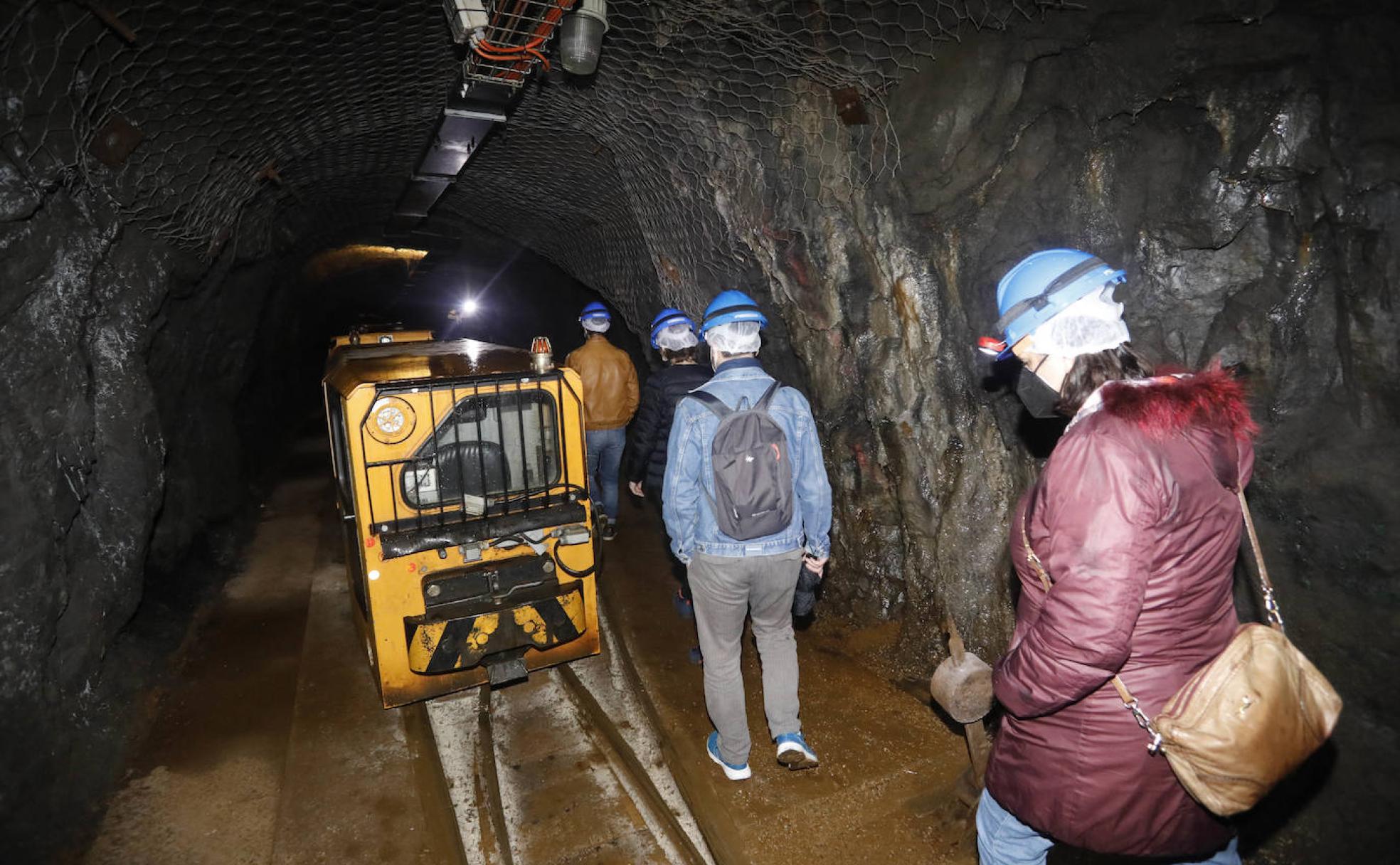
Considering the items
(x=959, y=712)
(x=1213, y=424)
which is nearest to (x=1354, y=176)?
(x=1213, y=424)

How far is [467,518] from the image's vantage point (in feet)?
12.7

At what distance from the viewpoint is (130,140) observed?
4.09 meters

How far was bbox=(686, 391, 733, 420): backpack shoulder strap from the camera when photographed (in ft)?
9.58

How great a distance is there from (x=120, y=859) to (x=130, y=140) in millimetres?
3865

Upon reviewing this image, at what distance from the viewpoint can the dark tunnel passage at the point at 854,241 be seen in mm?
2521

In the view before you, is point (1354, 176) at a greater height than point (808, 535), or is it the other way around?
point (1354, 176)

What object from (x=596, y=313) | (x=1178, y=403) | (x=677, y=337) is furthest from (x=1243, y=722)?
(x=596, y=313)

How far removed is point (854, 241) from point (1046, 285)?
2730mm

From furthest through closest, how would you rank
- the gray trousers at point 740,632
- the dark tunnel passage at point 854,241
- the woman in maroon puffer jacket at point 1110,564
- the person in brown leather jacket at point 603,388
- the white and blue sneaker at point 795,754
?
the person in brown leather jacket at point 603,388 < the white and blue sneaker at point 795,754 < the gray trousers at point 740,632 < the dark tunnel passage at point 854,241 < the woman in maroon puffer jacket at point 1110,564

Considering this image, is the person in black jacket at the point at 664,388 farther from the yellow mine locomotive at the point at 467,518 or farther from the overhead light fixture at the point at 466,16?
the overhead light fixture at the point at 466,16

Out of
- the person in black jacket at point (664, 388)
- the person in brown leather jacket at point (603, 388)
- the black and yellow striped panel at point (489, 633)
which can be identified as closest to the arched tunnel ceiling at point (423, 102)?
the person in brown leather jacket at point (603, 388)

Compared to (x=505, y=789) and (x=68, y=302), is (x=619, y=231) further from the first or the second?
(x=505, y=789)

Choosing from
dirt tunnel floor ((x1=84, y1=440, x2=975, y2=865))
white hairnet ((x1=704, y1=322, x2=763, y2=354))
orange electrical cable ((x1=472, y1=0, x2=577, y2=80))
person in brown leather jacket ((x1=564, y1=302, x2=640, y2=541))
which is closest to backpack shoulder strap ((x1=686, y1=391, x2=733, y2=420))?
white hairnet ((x1=704, y1=322, x2=763, y2=354))

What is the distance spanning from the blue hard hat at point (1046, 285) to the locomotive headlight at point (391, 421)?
2969mm
